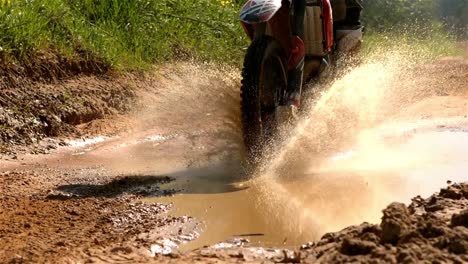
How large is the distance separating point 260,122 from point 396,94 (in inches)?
194

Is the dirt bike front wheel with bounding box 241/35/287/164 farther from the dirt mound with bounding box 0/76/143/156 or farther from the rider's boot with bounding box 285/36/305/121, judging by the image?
the dirt mound with bounding box 0/76/143/156

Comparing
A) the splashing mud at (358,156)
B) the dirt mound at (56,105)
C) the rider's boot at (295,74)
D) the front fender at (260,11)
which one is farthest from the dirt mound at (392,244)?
the dirt mound at (56,105)

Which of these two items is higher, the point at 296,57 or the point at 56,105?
the point at 296,57

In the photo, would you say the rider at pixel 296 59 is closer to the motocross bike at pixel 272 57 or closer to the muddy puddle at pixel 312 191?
the motocross bike at pixel 272 57

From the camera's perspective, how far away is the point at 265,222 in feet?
14.6

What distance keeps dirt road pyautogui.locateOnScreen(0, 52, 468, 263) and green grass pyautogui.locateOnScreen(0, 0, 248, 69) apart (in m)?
0.46

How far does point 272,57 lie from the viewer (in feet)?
19.6

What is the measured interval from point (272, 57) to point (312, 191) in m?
1.23

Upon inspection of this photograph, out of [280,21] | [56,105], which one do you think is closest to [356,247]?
[280,21]

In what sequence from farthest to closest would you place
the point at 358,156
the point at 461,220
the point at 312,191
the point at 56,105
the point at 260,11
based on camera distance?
the point at 56,105, the point at 358,156, the point at 260,11, the point at 312,191, the point at 461,220

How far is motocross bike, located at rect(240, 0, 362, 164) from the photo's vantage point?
225 inches

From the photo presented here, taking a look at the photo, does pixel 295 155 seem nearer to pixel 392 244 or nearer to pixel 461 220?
pixel 461 220

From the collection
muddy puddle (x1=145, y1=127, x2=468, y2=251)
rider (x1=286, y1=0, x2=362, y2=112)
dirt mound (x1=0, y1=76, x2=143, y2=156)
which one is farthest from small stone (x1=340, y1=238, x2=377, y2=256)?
dirt mound (x1=0, y1=76, x2=143, y2=156)

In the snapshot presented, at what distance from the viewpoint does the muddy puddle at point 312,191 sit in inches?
169
